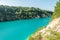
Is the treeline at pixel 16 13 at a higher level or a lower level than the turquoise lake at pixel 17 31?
higher

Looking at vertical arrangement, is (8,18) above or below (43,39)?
above

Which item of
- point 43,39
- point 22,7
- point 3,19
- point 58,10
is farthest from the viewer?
point 22,7

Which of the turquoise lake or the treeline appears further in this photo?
the treeline

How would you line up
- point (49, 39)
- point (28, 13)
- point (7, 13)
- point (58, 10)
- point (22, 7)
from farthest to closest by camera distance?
point (22, 7)
point (28, 13)
point (7, 13)
point (58, 10)
point (49, 39)

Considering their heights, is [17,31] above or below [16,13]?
below

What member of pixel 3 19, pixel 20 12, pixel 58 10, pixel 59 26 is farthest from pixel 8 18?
pixel 59 26

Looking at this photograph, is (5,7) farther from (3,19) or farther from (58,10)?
(58,10)

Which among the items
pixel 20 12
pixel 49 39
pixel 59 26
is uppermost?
pixel 20 12

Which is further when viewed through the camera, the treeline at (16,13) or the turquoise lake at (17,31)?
the treeline at (16,13)

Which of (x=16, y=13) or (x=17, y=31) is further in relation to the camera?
(x=16, y=13)

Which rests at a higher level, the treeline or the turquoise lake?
the treeline

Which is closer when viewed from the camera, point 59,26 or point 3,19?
point 59,26
